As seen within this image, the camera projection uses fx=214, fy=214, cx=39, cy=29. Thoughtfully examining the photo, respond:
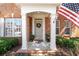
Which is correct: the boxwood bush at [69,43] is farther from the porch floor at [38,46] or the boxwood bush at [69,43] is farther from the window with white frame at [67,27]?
the window with white frame at [67,27]

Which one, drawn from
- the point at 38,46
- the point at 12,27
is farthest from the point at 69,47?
the point at 12,27

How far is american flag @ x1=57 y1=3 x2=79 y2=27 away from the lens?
420 inches

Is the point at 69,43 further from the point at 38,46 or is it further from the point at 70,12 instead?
the point at 70,12

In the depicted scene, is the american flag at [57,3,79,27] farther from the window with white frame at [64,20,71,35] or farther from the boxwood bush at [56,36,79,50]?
the boxwood bush at [56,36,79,50]

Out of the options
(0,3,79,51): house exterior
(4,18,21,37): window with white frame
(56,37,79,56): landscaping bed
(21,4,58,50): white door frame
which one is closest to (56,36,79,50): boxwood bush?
(56,37,79,56): landscaping bed

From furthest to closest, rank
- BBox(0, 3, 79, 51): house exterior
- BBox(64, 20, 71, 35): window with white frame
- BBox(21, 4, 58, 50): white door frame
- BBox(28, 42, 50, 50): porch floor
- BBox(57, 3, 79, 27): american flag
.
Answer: BBox(64, 20, 71, 35): window with white frame, BBox(0, 3, 79, 51): house exterior, BBox(57, 3, 79, 27): american flag, BBox(28, 42, 50, 50): porch floor, BBox(21, 4, 58, 50): white door frame

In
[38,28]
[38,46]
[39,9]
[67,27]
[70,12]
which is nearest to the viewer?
[39,9]

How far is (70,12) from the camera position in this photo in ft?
35.5

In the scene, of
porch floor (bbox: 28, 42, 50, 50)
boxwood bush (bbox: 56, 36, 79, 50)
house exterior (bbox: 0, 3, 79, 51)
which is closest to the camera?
boxwood bush (bbox: 56, 36, 79, 50)

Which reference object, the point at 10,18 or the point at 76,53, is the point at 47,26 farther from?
the point at 76,53

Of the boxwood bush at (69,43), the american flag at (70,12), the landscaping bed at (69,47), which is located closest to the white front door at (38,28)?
the american flag at (70,12)

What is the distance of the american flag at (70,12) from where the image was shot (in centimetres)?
1067

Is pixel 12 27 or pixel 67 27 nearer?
pixel 12 27

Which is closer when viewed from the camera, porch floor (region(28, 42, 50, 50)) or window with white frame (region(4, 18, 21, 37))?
porch floor (region(28, 42, 50, 50))
